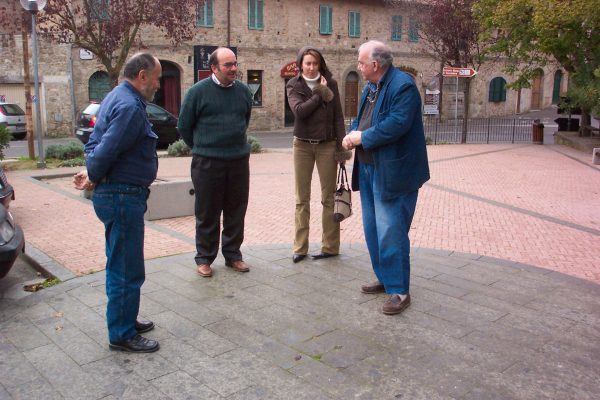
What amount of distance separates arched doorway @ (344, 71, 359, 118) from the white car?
53.0 ft

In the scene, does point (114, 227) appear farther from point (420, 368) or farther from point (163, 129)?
point (163, 129)

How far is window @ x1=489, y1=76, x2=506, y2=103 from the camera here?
3838cm

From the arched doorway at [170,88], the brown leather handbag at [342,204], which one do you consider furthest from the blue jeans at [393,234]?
the arched doorway at [170,88]

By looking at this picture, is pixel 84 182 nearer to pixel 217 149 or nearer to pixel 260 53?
pixel 217 149

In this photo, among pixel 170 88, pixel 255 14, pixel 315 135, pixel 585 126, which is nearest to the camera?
pixel 315 135

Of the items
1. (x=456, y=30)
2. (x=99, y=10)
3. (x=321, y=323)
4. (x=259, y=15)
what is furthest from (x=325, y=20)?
(x=321, y=323)

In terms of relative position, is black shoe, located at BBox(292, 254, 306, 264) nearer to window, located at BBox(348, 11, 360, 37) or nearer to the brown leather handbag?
the brown leather handbag

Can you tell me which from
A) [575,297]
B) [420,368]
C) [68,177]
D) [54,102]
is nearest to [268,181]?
[68,177]

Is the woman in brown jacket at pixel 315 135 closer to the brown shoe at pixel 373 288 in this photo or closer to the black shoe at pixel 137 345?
the brown shoe at pixel 373 288

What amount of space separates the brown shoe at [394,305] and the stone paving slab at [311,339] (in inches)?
2.5

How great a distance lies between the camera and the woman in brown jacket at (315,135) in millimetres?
5359

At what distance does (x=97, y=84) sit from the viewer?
2617 centimetres

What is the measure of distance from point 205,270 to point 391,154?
1.94 m

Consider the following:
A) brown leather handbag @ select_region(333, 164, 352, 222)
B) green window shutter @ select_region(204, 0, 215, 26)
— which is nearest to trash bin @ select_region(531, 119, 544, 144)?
green window shutter @ select_region(204, 0, 215, 26)
